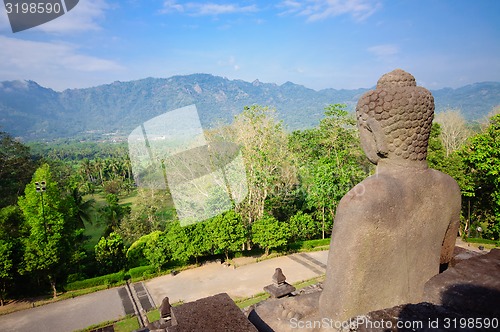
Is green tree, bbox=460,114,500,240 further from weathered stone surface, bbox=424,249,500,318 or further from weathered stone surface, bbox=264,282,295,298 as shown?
weathered stone surface, bbox=424,249,500,318

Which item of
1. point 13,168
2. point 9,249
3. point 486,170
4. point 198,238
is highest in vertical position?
point 13,168

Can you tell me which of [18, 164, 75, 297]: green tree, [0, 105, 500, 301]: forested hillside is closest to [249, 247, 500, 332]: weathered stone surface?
[0, 105, 500, 301]: forested hillside

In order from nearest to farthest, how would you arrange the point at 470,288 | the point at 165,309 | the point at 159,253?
the point at 470,288 < the point at 165,309 < the point at 159,253

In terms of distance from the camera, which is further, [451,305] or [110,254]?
[110,254]

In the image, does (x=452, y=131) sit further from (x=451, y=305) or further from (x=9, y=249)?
(x=9, y=249)

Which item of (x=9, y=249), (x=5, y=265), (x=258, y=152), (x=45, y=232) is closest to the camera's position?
(x=5, y=265)

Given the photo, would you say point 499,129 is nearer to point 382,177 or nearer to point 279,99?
point 382,177

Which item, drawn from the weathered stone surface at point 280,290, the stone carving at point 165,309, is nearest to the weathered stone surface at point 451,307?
the weathered stone surface at point 280,290

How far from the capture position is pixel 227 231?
66.7 feet

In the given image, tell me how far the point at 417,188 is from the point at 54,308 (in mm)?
19460

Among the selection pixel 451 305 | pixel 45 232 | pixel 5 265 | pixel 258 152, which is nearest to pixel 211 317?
pixel 451 305

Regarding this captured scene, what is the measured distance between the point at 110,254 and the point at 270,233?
421 inches

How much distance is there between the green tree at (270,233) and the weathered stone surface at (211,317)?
17023 millimetres

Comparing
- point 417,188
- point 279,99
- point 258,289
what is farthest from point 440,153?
point 279,99
